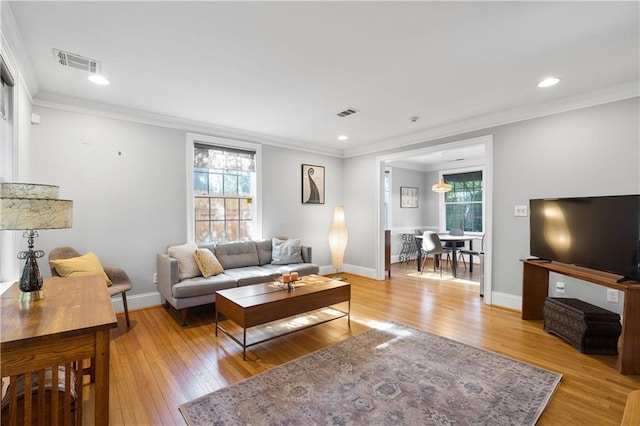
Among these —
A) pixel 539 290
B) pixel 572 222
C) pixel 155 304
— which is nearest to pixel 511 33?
pixel 572 222

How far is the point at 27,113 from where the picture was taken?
2.84 meters

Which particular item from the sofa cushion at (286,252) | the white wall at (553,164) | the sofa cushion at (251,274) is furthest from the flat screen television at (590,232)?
the sofa cushion at (251,274)

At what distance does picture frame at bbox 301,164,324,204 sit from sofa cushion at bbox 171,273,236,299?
2318mm

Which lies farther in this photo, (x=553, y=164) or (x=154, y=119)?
(x=154, y=119)

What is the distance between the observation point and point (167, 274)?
10.9 feet

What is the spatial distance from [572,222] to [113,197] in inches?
200

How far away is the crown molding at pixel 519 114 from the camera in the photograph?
295 centimetres

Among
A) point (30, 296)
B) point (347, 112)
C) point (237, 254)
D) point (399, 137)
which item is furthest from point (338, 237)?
point (30, 296)

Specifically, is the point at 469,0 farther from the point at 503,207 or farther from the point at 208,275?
the point at 208,275

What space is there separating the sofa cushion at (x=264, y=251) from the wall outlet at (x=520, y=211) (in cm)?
344

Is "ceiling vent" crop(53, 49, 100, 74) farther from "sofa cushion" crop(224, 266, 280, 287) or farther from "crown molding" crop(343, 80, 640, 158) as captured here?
"crown molding" crop(343, 80, 640, 158)

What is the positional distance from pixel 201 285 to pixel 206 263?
0.37 meters

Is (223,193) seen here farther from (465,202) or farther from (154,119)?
(465,202)

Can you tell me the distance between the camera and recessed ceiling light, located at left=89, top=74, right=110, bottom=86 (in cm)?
272
